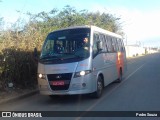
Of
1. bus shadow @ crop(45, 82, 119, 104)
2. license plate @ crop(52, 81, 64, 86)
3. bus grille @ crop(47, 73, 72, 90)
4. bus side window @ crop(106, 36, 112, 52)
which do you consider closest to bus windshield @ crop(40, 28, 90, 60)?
bus grille @ crop(47, 73, 72, 90)

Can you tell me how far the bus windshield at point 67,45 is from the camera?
34.6 feet

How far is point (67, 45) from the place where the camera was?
1087cm

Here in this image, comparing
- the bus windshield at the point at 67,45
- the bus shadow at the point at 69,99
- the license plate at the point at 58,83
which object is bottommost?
the bus shadow at the point at 69,99

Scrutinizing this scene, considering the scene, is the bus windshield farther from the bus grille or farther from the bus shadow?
the bus shadow

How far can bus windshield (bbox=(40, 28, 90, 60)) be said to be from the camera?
1053 cm

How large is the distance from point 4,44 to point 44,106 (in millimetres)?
4856

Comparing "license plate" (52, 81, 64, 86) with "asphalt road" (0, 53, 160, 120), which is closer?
Answer: "asphalt road" (0, 53, 160, 120)

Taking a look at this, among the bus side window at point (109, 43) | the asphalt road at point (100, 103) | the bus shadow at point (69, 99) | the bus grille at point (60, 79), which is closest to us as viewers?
the asphalt road at point (100, 103)

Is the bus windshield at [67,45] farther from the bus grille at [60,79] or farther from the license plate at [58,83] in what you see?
the license plate at [58,83]

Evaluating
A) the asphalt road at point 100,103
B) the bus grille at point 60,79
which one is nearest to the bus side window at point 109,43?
the asphalt road at point 100,103

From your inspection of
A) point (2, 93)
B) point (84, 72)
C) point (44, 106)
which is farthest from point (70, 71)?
point (2, 93)

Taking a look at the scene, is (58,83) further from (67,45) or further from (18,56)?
(18,56)

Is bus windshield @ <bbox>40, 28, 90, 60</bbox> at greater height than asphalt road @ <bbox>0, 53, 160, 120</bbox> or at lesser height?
greater

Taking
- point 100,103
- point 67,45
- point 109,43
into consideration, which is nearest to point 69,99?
point 100,103
